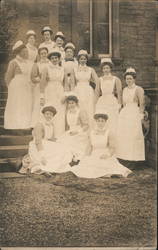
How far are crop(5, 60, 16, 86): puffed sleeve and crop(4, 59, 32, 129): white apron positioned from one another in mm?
46

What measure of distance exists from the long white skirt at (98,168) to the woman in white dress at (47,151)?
0.17 meters

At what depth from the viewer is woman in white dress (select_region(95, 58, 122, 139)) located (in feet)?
15.5

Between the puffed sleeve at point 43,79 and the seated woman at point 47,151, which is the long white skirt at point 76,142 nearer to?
the seated woman at point 47,151

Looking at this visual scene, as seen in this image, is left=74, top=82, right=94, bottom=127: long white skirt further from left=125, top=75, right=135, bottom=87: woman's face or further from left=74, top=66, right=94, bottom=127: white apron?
left=125, top=75, right=135, bottom=87: woman's face

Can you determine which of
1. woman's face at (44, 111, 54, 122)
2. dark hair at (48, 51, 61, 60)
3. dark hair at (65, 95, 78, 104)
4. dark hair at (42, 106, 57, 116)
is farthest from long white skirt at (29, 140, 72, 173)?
dark hair at (48, 51, 61, 60)

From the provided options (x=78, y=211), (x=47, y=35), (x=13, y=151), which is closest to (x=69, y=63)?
(x=47, y=35)

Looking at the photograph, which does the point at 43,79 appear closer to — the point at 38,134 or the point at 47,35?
the point at 47,35

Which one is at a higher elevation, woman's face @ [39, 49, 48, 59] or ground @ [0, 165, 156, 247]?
woman's face @ [39, 49, 48, 59]

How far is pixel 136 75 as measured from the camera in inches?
186

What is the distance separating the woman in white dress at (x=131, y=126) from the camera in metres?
4.55

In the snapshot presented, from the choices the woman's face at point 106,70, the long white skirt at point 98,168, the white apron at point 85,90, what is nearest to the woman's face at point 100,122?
the white apron at point 85,90

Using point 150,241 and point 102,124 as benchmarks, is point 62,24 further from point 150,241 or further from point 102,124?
Result: point 150,241

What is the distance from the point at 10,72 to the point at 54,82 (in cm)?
58

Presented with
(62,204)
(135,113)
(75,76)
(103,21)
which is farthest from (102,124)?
(103,21)
